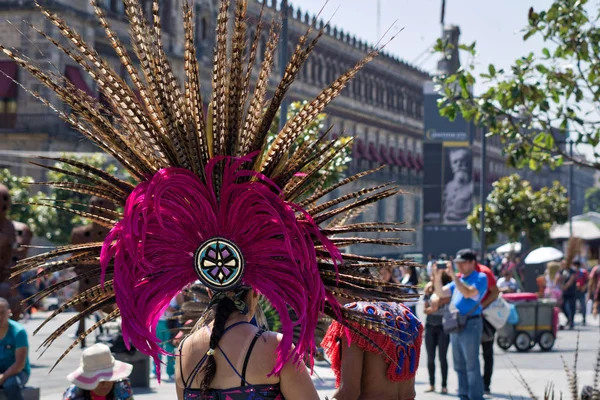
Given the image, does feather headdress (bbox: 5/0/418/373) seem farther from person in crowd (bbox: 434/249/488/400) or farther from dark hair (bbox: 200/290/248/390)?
person in crowd (bbox: 434/249/488/400)

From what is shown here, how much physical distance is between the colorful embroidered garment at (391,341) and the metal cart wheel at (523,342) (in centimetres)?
1393

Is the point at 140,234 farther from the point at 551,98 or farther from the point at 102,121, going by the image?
the point at 551,98

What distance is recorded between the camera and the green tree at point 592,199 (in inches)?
A: 6560

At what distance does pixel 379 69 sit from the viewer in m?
81.6

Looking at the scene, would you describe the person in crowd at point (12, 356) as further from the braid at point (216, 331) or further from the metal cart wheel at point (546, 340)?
the metal cart wheel at point (546, 340)

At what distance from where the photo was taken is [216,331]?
140 inches

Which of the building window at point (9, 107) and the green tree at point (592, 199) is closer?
the building window at point (9, 107)

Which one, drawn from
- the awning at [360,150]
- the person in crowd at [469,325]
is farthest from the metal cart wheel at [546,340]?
the awning at [360,150]

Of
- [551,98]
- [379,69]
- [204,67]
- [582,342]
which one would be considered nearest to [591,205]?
[379,69]

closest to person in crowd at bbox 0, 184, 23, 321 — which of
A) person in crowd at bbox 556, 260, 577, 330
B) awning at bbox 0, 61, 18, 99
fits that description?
person in crowd at bbox 556, 260, 577, 330

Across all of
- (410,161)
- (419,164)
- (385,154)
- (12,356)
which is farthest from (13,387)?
(419,164)

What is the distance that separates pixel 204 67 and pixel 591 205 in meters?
128

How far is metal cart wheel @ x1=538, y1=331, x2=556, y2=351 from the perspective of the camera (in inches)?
728

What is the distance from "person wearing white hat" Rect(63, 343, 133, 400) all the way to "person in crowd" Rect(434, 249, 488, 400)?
4.06 metres
